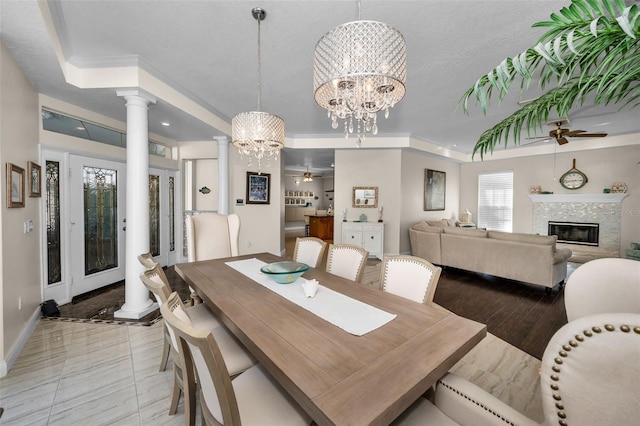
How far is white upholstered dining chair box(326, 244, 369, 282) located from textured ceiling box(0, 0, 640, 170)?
6.24 feet

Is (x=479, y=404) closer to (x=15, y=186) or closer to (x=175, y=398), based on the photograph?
(x=175, y=398)

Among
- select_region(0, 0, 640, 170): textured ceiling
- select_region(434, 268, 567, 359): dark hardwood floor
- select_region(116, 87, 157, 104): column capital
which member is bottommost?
select_region(434, 268, 567, 359): dark hardwood floor

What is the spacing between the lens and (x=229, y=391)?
864 mm

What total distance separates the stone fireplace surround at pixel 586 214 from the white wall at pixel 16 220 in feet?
27.9

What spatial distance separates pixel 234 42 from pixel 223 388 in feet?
8.84

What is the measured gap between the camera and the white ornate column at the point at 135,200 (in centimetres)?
284

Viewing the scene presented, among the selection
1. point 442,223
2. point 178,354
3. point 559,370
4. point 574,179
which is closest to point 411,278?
point 559,370

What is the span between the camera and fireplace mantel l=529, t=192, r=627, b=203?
5586 millimetres

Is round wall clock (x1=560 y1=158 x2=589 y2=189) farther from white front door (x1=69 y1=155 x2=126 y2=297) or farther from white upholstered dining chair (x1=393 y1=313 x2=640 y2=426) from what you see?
white front door (x1=69 y1=155 x2=126 y2=297)

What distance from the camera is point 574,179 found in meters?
6.12

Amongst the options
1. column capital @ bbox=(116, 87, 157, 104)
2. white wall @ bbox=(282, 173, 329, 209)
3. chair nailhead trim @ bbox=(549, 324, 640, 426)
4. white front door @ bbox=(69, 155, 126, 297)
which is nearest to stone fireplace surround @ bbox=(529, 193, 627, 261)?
chair nailhead trim @ bbox=(549, 324, 640, 426)

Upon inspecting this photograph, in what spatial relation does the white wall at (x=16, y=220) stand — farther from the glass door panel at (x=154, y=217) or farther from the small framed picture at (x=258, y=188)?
the small framed picture at (x=258, y=188)

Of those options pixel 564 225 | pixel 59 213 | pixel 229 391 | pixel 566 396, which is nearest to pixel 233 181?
pixel 59 213

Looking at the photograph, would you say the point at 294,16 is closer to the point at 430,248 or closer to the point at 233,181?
the point at 233,181
